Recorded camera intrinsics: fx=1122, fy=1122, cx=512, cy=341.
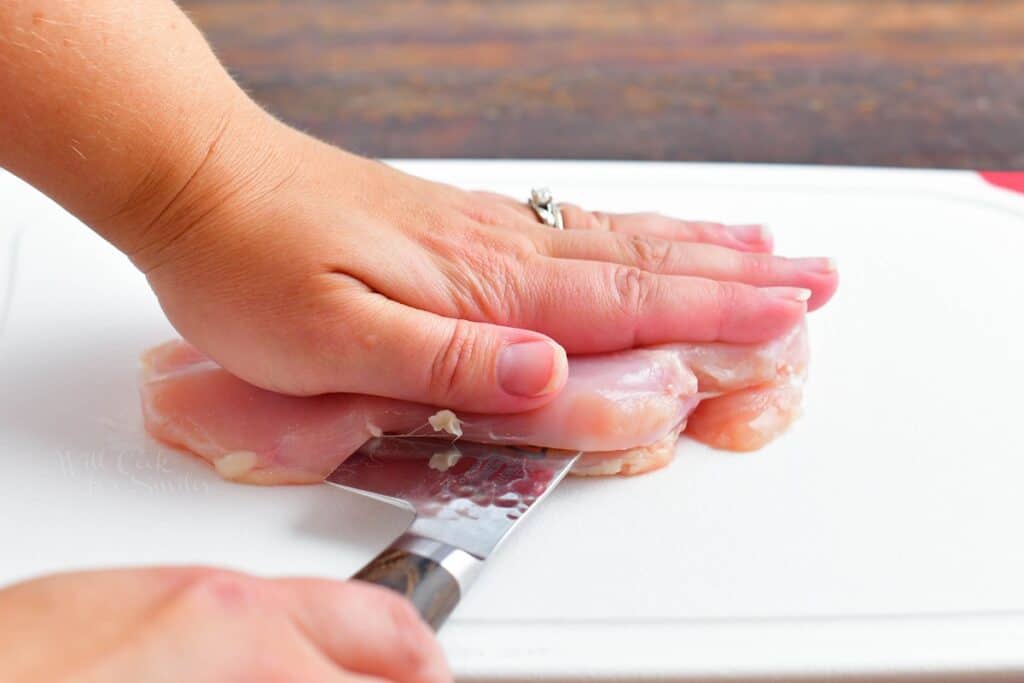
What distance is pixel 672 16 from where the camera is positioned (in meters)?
2.86

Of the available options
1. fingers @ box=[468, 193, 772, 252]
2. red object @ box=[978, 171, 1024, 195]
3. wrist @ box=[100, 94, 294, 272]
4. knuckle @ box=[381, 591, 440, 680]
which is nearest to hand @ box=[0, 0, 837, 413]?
wrist @ box=[100, 94, 294, 272]

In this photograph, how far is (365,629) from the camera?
28.2 inches

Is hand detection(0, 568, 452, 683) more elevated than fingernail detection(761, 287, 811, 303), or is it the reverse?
fingernail detection(761, 287, 811, 303)

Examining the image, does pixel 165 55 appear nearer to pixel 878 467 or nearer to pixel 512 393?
pixel 512 393

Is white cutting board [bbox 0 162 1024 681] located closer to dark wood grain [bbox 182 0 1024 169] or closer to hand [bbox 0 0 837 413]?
hand [bbox 0 0 837 413]

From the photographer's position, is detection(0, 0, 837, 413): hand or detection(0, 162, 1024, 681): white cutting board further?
detection(0, 0, 837, 413): hand

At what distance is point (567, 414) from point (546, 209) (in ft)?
1.19

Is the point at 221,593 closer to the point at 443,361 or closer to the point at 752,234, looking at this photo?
the point at 443,361

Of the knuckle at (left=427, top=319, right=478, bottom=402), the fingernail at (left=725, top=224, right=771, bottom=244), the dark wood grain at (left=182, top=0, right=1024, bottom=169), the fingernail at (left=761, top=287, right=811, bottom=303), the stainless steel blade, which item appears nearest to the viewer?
the stainless steel blade

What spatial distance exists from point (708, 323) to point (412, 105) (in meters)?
1.45

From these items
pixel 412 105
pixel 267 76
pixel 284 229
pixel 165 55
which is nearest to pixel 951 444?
pixel 284 229

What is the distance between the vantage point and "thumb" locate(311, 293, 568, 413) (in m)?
1.05

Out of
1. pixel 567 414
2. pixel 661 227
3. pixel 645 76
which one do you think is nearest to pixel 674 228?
pixel 661 227

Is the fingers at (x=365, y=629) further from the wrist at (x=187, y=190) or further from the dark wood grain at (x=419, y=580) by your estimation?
the wrist at (x=187, y=190)
